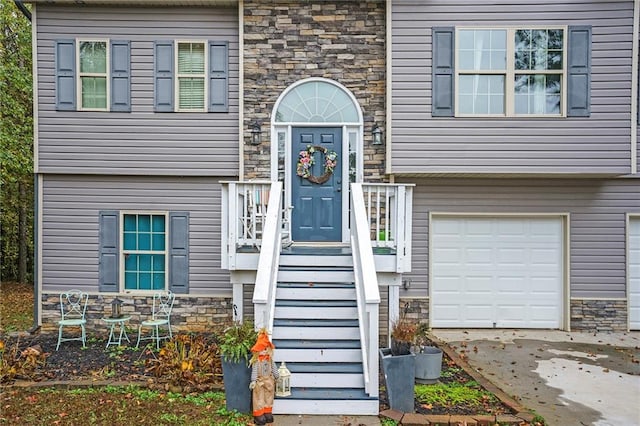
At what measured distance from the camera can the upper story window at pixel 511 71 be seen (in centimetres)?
768

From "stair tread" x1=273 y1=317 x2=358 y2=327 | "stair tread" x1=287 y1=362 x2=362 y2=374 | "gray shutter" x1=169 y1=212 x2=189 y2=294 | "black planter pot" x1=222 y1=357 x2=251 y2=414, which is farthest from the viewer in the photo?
"gray shutter" x1=169 y1=212 x2=189 y2=294

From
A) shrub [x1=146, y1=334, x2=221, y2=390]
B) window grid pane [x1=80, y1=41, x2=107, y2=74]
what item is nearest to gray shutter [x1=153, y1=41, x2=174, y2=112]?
window grid pane [x1=80, y1=41, x2=107, y2=74]

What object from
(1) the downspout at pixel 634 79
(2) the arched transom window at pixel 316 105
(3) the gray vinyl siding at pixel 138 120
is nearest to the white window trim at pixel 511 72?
(1) the downspout at pixel 634 79

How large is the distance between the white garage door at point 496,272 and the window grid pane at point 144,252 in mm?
5068

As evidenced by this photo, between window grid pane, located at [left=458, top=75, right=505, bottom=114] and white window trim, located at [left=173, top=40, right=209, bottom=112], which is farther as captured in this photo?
white window trim, located at [left=173, top=40, right=209, bottom=112]

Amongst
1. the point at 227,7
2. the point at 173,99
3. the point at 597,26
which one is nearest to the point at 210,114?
the point at 173,99

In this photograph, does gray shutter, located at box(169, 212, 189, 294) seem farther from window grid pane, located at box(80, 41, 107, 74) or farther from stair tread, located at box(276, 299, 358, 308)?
stair tread, located at box(276, 299, 358, 308)

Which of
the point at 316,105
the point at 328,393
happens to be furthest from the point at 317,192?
the point at 328,393

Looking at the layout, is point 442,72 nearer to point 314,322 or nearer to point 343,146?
point 343,146

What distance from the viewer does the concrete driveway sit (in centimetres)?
472

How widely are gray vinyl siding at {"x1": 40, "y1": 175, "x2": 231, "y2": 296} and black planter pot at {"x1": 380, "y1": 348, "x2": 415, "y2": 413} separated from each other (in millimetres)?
4416

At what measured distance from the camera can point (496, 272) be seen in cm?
833

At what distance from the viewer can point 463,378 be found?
562 cm

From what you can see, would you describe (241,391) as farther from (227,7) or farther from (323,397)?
(227,7)
